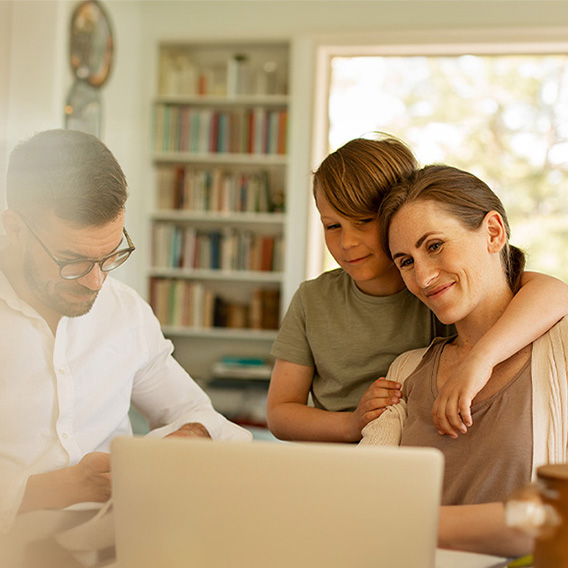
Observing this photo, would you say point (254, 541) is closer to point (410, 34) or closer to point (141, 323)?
point (141, 323)

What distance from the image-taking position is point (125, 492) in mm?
787

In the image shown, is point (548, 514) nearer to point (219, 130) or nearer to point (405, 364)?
point (405, 364)

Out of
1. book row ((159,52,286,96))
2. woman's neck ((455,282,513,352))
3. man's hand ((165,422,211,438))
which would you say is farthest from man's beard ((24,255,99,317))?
book row ((159,52,286,96))

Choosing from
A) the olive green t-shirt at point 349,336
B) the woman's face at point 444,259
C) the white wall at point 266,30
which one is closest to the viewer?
the woman's face at point 444,259

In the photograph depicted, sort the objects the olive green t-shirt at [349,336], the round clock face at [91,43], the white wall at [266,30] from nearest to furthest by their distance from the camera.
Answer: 1. the olive green t-shirt at [349,336]
2. the round clock face at [91,43]
3. the white wall at [266,30]

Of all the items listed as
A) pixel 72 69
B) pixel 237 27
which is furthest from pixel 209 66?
pixel 72 69

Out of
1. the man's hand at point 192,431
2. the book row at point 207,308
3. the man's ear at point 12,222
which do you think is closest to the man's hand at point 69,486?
the man's hand at point 192,431

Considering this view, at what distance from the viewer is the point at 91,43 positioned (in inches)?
150

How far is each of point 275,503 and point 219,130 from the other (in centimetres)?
386

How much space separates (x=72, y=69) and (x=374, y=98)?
2075 millimetres

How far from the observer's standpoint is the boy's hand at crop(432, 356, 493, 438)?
110cm

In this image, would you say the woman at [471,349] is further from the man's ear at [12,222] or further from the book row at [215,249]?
the book row at [215,249]

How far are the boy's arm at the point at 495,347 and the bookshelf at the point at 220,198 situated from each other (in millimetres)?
3146

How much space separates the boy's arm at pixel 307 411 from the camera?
129 centimetres
